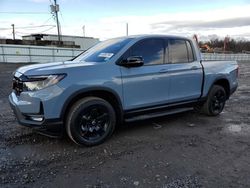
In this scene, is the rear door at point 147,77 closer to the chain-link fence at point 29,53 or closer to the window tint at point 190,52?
the window tint at point 190,52

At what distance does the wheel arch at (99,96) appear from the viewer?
412cm

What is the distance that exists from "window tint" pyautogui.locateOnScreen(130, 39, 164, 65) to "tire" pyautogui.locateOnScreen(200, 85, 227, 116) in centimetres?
184

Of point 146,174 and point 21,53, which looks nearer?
point 146,174

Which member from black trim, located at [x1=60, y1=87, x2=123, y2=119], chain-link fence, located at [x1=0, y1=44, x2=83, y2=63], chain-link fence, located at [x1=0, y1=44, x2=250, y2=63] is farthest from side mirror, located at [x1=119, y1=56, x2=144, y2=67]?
chain-link fence, located at [x1=0, y1=44, x2=83, y2=63]

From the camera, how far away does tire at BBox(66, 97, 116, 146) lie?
13.7 ft

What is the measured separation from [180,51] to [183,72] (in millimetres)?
459

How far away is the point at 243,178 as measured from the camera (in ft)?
11.2

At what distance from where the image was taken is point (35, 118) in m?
4.06

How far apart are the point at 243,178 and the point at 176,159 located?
946mm

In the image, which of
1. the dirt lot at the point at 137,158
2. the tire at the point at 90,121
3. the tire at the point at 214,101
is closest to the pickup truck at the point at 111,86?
the tire at the point at 90,121

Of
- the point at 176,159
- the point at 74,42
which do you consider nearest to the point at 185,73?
the point at 176,159

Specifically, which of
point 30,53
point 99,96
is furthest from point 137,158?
point 30,53

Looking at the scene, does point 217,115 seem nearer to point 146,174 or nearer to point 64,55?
point 146,174

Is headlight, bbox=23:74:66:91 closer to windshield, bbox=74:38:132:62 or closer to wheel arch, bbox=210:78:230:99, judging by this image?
windshield, bbox=74:38:132:62
